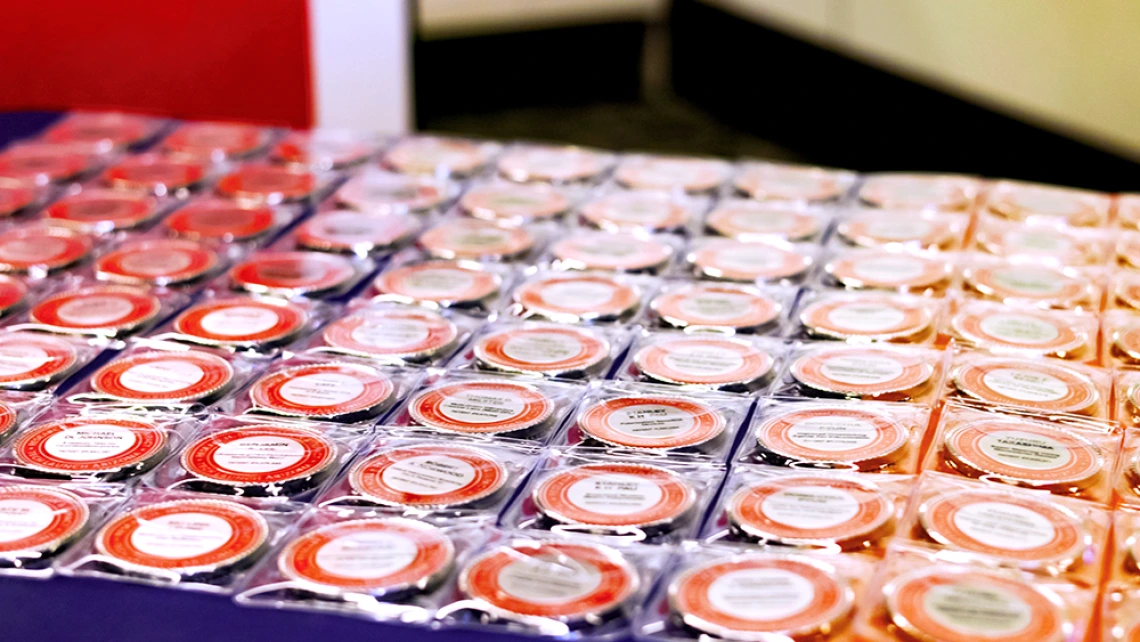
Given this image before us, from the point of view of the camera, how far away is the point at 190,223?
6.57 feet

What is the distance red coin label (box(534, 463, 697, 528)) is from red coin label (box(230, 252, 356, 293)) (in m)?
0.60

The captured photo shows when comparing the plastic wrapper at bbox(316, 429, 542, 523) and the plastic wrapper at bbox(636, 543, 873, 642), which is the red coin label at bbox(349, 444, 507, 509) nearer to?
the plastic wrapper at bbox(316, 429, 542, 523)

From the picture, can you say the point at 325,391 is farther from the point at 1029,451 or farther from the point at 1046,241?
the point at 1046,241

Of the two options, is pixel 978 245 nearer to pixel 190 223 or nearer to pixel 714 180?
pixel 714 180

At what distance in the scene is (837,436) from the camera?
137 centimetres

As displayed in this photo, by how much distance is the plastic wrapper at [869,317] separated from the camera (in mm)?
1604

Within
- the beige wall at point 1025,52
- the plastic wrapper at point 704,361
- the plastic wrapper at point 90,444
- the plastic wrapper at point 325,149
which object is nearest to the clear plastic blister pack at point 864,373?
the plastic wrapper at point 704,361

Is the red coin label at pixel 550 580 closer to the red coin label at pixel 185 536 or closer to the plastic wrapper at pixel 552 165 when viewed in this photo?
the red coin label at pixel 185 536

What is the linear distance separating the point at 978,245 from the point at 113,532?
4.06 feet

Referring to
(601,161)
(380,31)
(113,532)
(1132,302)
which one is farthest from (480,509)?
(380,31)

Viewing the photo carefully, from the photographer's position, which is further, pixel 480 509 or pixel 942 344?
pixel 942 344

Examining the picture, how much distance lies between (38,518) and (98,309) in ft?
1.69

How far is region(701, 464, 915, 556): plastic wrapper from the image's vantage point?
1193mm

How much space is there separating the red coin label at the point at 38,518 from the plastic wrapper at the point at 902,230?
3.64 feet
